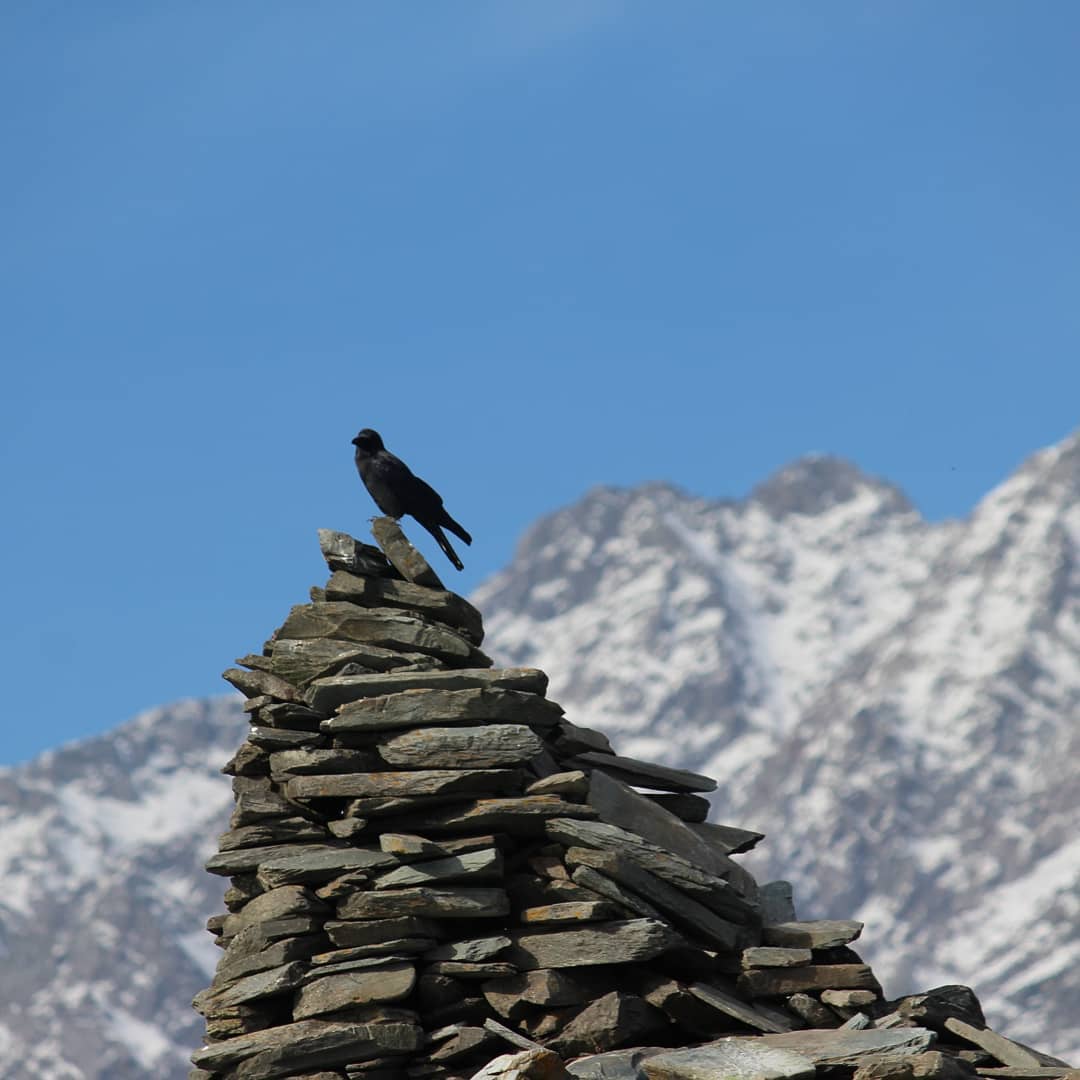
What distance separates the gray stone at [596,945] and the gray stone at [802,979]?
1199mm

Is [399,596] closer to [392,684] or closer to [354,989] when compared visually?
[392,684]

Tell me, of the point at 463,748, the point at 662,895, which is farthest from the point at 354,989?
the point at 662,895

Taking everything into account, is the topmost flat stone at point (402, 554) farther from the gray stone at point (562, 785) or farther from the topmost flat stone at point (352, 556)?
the gray stone at point (562, 785)

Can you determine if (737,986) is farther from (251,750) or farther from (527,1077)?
(251,750)

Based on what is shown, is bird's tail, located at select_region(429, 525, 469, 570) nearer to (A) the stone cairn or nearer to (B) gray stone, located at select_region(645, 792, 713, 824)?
(A) the stone cairn

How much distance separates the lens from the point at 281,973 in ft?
87.1

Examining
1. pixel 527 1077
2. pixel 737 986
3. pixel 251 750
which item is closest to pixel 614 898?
pixel 737 986

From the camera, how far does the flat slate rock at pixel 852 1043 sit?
2433 cm

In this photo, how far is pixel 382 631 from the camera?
29.4 m

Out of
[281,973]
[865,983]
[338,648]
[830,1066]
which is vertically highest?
[338,648]

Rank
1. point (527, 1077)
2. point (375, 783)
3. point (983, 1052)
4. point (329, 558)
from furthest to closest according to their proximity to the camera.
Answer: point (329, 558)
point (375, 783)
point (983, 1052)
point (527, 1077)

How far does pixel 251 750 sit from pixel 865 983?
899cm

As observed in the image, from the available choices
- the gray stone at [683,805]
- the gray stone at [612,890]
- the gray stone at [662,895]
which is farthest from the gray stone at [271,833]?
the gray stone at [683,805]

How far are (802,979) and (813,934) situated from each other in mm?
730
